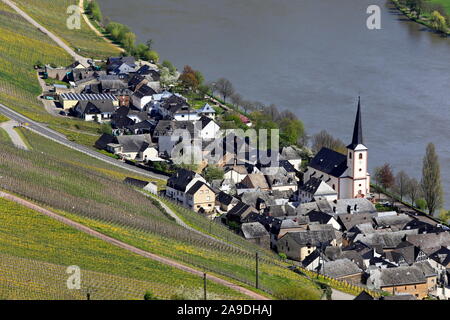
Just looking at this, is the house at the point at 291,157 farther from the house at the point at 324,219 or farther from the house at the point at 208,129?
the house at the point at 324,219

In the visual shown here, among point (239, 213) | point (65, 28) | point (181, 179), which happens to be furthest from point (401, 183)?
point (65, 28)

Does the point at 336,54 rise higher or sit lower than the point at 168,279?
higher

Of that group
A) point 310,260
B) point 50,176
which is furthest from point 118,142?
point 310,260

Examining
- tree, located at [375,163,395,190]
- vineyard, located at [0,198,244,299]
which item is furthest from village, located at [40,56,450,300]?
vineyard, located at [0,198,244,299]

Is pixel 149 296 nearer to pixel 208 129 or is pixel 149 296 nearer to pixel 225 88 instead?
pixel 208 129
